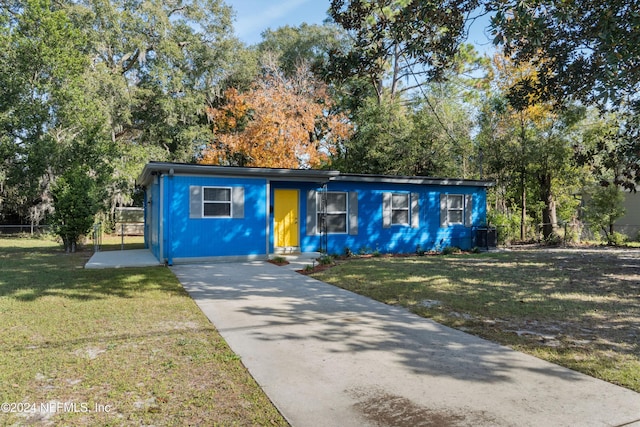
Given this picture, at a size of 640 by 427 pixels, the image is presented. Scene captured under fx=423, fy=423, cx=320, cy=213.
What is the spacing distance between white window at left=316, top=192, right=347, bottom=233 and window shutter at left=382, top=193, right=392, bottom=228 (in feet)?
4.63

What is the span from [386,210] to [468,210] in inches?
140

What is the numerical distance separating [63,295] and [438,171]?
18.5 metres

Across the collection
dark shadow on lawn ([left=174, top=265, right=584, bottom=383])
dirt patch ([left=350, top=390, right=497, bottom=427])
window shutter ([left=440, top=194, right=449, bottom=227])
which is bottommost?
dirt patch ([left=350, top=390, right=497, bottom=427])

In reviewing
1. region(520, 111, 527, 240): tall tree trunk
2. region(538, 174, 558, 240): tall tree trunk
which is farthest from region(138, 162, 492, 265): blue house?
region(538, 174, 558, 240): tall tree trunk

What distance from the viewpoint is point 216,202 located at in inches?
448

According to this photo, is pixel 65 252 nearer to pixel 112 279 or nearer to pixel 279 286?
pixel 112 279

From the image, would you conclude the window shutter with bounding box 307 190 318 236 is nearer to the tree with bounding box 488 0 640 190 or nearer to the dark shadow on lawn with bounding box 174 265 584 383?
the dark shadow on lawn with bounding box 174 265 584 383

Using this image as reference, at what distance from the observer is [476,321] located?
214 inches

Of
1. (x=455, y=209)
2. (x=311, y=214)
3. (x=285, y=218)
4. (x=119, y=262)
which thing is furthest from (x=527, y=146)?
(x=119, y=262)

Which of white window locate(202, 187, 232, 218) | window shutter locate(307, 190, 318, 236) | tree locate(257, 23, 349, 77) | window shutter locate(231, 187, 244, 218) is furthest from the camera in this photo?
tree locate(257, 23, 349, 77)

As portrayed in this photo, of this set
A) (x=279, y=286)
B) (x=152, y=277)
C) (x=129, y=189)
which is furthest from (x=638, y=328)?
(x=129, y=189)

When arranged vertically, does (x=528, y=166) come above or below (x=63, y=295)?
above

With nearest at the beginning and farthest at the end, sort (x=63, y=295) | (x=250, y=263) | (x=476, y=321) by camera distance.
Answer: (x=476, y=321), (x=63, y=295), (x=250, y=263)

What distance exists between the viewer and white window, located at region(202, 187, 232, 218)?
11273 millimetres
